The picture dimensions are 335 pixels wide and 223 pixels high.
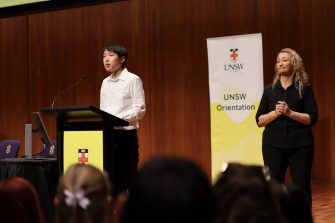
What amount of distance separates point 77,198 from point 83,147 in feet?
8.15

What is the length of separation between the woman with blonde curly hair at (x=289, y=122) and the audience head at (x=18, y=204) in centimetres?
239

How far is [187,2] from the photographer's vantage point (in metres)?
7.88

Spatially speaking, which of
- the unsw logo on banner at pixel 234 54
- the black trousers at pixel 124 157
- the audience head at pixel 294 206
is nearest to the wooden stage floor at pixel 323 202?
the black trousers at pixel 124 157

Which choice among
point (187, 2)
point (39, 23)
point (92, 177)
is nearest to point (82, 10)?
point (39, 23)

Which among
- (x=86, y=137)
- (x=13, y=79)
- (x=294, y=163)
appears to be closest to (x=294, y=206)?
(x=294, y=163)

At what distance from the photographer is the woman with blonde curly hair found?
3.57 m

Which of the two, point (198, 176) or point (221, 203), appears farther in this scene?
point (221, 203)

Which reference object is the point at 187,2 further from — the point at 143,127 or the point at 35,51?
the point at 35,51

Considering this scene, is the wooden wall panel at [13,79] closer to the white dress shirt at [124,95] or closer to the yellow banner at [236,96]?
the yellow banner at [236,96]

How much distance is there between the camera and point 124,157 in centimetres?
397

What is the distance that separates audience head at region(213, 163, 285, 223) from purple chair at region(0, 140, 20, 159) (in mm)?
5407

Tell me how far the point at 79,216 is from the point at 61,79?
795 cm

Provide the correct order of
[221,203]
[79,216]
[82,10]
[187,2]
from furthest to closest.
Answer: [82,10], [187,2], [79,216], [221,203]

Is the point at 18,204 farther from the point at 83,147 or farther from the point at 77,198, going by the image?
the point at 83,147
